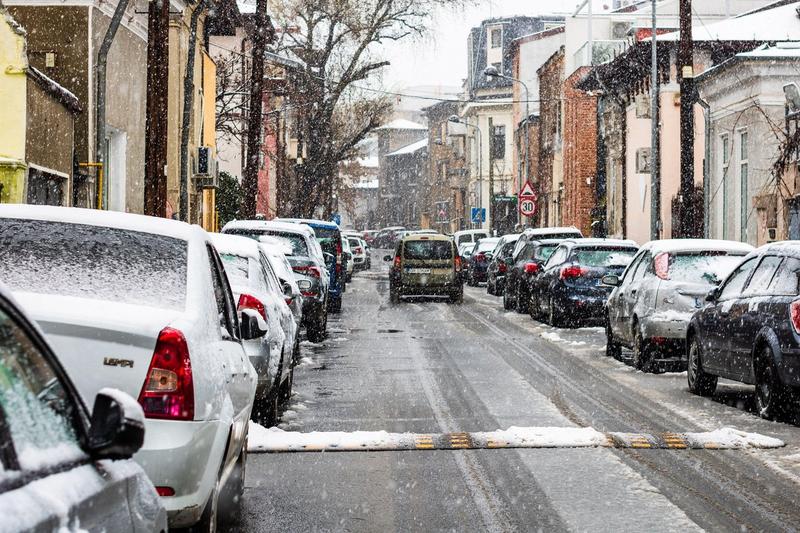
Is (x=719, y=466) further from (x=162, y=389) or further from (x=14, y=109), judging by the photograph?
(x=14, y=109)

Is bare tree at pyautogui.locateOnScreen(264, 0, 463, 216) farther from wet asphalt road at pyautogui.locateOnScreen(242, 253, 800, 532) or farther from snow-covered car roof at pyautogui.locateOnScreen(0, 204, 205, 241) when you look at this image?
snow-covered car roof at pyautogui.locateOnScreen(0, 204, 205, 241)

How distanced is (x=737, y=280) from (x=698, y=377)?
3.44ft

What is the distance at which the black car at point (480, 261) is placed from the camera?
4639 cm

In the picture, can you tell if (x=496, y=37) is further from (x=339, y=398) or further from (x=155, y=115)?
(x=339, y=398)

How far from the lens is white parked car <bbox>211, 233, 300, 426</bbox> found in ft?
→ 36.5

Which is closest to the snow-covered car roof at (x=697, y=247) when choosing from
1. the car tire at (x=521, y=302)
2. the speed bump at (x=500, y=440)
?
the speed bump at (x=500, y=440)

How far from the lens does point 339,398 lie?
44.9 feet

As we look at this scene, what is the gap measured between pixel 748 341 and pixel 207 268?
7296 mm

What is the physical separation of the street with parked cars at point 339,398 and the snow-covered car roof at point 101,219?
15 mm

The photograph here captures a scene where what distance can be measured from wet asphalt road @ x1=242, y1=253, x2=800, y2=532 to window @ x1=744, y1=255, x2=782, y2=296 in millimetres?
1081

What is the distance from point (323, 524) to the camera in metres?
7.62

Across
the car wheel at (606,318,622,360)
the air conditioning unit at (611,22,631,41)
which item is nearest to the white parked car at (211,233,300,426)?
the car wheel at (606,318,622,360)

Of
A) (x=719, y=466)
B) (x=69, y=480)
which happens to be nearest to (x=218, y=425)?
(x=69, y=480)

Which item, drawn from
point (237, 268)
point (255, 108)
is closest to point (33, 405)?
point (237, 268)
